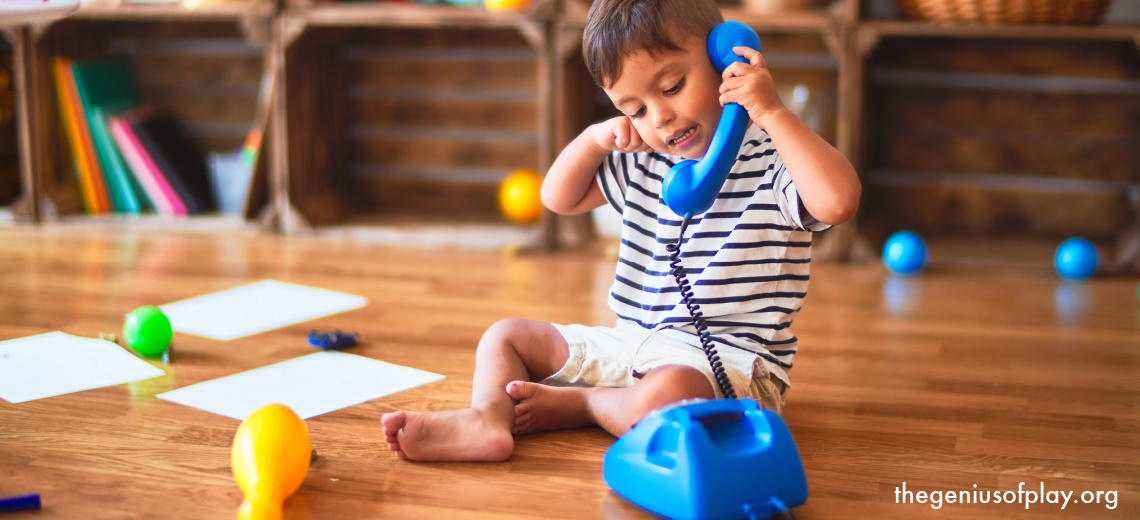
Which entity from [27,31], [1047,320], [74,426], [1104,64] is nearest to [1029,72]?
[1104,64]

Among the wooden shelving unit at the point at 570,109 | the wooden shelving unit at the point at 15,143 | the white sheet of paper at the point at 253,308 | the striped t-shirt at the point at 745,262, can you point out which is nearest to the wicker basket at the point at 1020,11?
the wooden shelving unit at the point at 570,109

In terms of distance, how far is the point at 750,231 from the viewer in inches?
44.1

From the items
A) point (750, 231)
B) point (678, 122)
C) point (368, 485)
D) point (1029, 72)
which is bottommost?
point (368, 485)

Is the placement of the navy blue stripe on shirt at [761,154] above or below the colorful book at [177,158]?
below

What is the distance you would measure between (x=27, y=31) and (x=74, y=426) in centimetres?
173

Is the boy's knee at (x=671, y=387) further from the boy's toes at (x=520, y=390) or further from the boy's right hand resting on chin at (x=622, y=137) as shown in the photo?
the boy's right hand resting on chin at (x=622, y=137)

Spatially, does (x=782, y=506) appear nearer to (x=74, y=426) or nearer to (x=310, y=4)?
(x=74, y=426)

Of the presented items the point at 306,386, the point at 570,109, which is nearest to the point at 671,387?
the point at 306,386

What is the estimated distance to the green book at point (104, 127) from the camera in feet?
8.57

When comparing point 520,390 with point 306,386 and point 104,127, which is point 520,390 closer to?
point 306,386

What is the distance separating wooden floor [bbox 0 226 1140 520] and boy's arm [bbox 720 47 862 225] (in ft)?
0.97

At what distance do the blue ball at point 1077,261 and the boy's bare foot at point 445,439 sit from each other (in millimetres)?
1509

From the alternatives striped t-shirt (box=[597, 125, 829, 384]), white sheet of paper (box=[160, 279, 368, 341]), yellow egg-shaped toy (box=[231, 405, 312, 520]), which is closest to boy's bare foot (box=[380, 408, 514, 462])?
yellow egg-shaped toy (box=[231, 405, 312, 520])

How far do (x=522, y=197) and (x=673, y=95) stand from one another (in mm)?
1481
